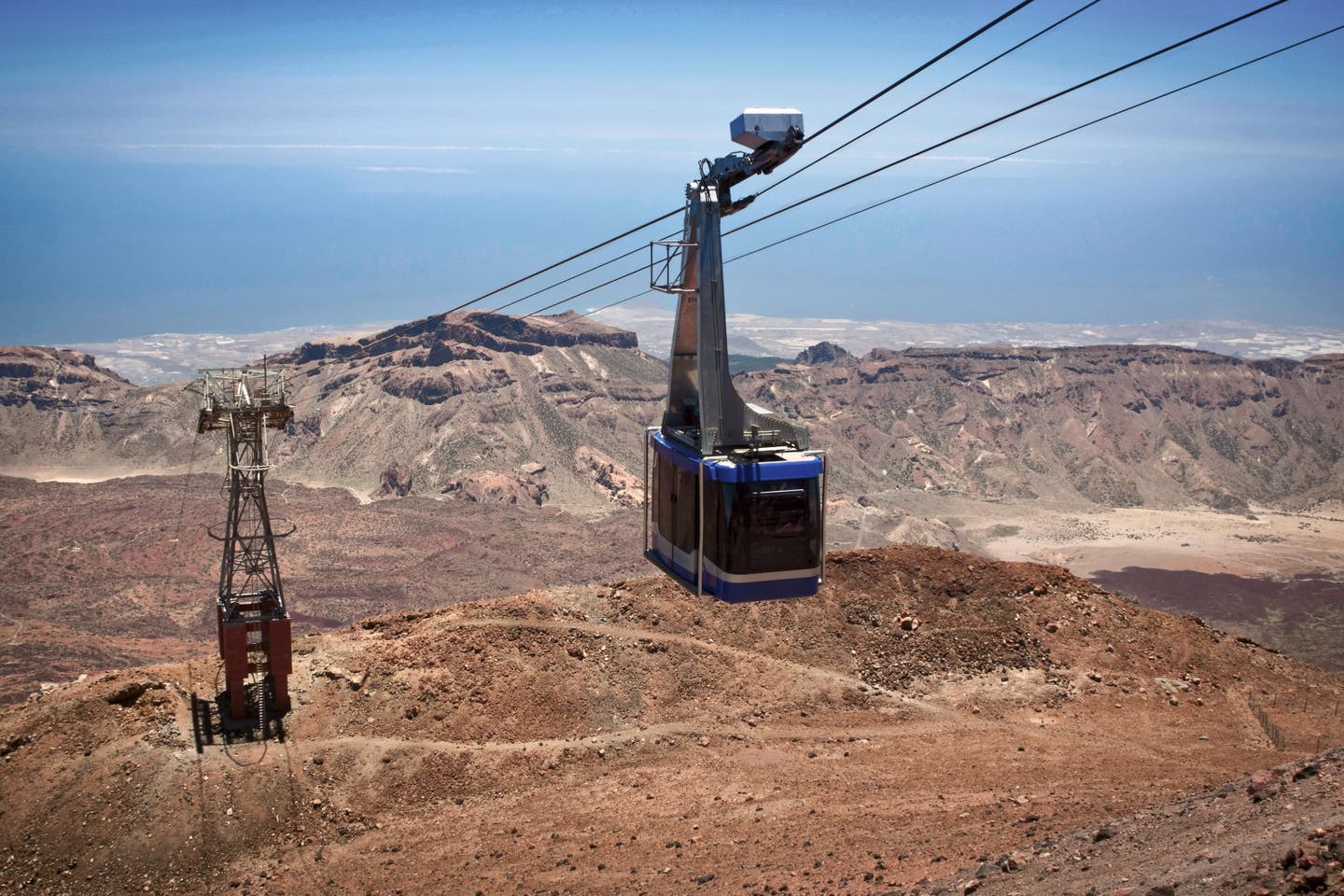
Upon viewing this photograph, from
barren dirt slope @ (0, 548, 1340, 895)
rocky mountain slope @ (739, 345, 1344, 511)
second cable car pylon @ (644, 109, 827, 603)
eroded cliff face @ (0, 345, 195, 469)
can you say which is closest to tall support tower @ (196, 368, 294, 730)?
barren dirt slope @ (0, 548, 1340, 895)

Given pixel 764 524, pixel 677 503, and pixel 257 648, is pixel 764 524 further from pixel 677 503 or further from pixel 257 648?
pixel 257 648

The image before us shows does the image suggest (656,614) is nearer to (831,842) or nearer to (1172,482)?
(831,842)

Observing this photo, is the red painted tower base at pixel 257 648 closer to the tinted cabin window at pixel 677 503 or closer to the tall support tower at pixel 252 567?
the tall support tower at pixel 252 567

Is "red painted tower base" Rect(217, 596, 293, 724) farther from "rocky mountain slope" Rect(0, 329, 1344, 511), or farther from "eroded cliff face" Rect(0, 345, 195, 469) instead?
"eroded cliff face" Rect(0, 345, 195, 469)

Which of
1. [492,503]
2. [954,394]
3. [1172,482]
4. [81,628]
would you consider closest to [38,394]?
[492,503]

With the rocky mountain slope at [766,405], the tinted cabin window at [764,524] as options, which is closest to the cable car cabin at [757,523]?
the tinted cabin window at [764,524]

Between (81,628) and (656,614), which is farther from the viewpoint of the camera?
(81,628)
